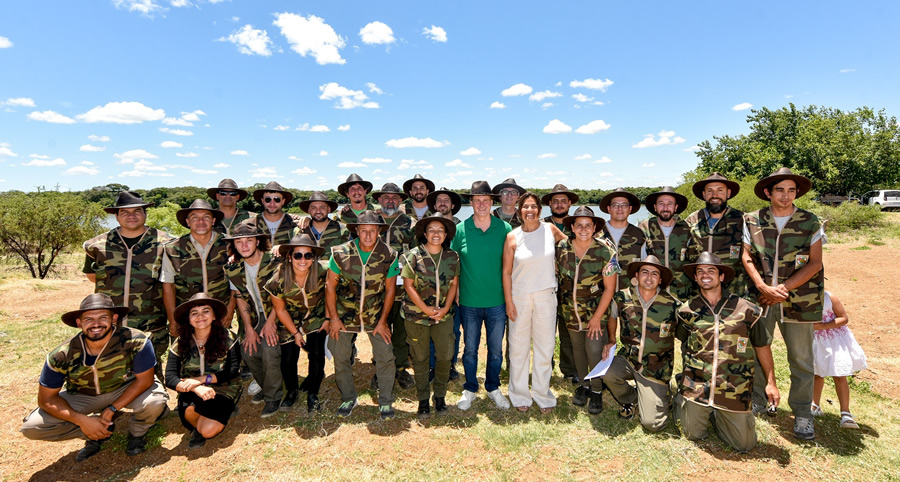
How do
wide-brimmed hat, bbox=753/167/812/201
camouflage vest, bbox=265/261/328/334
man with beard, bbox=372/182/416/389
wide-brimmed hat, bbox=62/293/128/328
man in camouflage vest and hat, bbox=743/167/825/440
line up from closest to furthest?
wide-brimmed hat, bbox=62/293/128/328 → man in camouflage vest and hat, bbox=743/167/825/440 → wide-brimmed hat, bbox=753/167/812/201 → camouflage vest, bbox=265/261/328/334 → man with beard, bbox=372/182/416/389

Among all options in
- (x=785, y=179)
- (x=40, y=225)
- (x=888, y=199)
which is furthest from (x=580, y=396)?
(x=888, y=199)

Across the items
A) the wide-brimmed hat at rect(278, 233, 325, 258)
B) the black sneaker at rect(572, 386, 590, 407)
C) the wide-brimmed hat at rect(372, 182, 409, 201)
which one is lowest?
the black sneaker at rect(572, 386, 590, 407)

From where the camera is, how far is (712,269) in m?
4.04

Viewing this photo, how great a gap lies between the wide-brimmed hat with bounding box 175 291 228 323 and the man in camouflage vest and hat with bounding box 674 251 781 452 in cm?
486

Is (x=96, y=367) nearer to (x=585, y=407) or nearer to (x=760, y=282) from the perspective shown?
(x=585, y=407)

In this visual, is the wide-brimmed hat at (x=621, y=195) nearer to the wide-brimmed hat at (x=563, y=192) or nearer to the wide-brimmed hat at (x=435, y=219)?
the wide-brimmed hat at (x=563, y=192)

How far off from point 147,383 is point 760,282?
21.5 feet

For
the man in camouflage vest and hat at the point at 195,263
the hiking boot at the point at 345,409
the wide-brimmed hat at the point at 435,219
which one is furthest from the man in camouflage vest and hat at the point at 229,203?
the hiking boot at the point at 345,409

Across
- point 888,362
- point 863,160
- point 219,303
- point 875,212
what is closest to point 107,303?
point 219,303

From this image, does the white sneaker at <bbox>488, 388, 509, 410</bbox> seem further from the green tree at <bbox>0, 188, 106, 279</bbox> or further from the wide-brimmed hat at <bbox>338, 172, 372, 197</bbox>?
the green tree at <bbox>0, 188, 106, 279</bbox>

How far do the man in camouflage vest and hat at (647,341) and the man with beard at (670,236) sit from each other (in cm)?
68

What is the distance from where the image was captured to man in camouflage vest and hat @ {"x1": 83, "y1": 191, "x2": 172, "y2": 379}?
480 cm

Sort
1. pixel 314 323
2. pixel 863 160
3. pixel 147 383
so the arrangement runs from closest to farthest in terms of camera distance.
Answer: pixel 147 383
pixel 314 323
pixel 863 160

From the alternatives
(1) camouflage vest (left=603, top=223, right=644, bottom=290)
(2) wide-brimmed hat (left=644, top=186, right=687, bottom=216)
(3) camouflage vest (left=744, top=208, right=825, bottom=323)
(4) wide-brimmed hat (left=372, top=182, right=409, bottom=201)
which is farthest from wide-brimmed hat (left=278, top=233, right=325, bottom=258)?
(3) camouflage vest (left=744, top=208, right=825, bottom=323)
